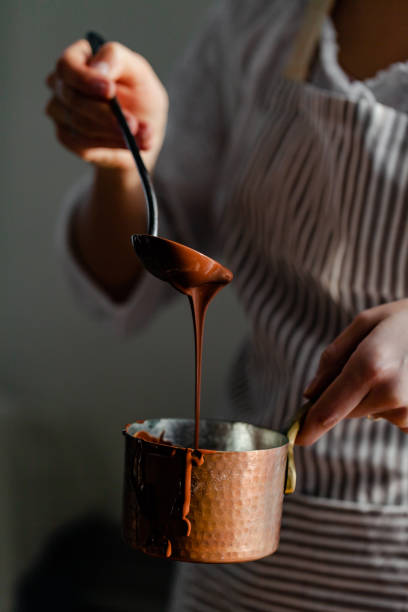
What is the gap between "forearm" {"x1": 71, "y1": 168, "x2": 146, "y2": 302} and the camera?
85cm

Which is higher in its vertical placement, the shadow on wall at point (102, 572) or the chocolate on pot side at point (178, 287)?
the chocolate on pot side at point (178, 287)

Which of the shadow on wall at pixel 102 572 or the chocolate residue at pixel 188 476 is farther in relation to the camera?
the shadow on wall at pixel 102 572

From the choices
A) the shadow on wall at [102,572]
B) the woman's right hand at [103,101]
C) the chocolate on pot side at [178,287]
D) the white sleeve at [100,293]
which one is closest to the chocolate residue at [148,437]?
the chocolate on pot side at [178,287]

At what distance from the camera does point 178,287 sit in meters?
0.52

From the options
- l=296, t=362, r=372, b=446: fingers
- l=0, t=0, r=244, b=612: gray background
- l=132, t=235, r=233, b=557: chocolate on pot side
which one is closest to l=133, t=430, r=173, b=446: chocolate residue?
l=132, t=235, r=233, b=557: chocolate on pot side

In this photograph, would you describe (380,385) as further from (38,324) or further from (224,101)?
(38,324)

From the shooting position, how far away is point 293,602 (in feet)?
2.38

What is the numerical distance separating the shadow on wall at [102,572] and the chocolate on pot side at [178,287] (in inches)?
40.0

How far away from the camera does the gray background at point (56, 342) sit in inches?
57.1

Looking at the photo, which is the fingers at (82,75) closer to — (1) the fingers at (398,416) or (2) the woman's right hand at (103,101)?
(2) the woman's right hand at (103,101)

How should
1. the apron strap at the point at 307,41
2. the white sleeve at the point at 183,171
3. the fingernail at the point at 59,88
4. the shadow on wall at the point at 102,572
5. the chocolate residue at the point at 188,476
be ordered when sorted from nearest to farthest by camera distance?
1. the chocolate residue at the point at 188,476
2. the fingernail at the point at 59,88
3. the apron strap at the point at 307,41
4. the white sleeve at the point at 183,171
5. the shadow on wall at the point at 102,572

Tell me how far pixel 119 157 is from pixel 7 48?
1.03 m

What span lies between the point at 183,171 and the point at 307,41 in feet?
0.82

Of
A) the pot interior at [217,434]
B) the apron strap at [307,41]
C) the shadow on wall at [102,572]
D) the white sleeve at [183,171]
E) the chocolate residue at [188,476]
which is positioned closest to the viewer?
the chocolate residue at [188,476]
